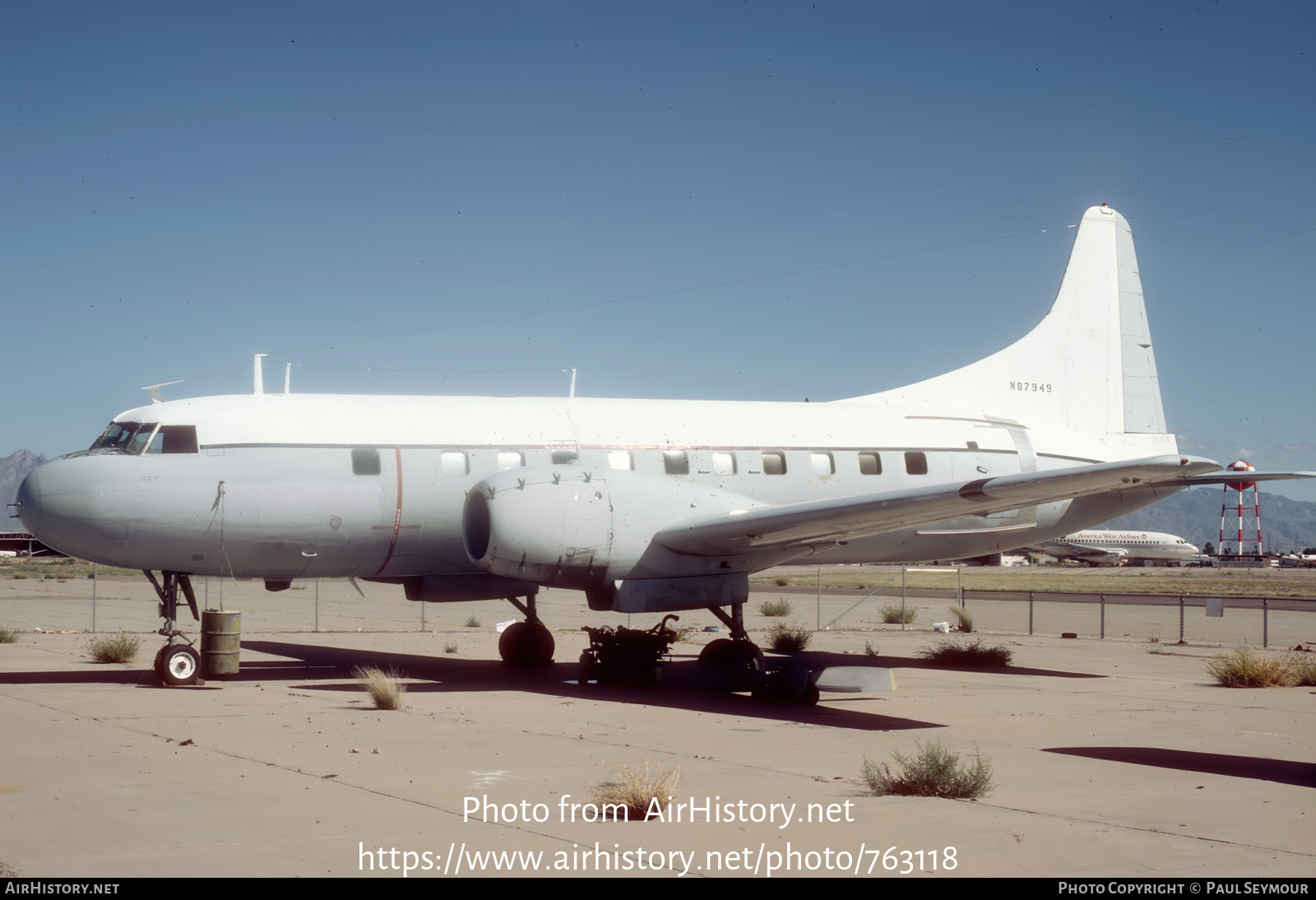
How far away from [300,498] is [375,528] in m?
1.11

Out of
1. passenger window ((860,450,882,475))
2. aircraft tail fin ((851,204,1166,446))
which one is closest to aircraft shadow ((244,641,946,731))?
passenger window ((860,450,882,475))

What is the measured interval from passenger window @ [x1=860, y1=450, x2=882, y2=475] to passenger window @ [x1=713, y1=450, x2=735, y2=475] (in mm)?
2305

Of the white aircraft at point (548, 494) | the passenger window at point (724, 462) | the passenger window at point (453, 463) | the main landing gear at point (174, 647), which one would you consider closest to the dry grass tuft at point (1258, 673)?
the white aircraft at point (548, 494)

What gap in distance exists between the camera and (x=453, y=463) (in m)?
17.9

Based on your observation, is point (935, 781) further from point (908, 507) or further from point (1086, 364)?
point (1086, 364)

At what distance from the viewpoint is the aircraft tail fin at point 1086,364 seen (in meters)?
22.4

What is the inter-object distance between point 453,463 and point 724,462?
4.28 m

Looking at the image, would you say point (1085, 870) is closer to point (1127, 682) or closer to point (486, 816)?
point (486, 816)

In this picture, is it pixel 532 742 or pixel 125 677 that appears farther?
pixel 125 677

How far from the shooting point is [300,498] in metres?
17.0

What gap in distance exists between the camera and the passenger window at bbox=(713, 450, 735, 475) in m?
19.2

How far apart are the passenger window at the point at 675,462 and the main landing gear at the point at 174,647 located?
708cm
